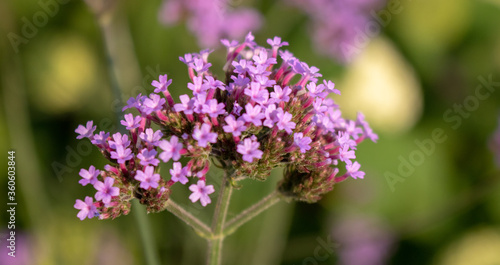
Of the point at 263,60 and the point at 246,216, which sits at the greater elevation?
the point at 263,60

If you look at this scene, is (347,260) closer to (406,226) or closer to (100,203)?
(406,226)

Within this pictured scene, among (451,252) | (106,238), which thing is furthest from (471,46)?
(106,238)

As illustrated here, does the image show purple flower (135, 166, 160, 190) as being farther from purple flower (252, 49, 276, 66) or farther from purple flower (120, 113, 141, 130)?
purple flower (252, 49, 276, 66)

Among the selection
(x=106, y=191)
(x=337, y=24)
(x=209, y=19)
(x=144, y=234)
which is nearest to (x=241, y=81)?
(x=106, y=191)

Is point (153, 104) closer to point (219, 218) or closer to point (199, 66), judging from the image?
point (199, 66)

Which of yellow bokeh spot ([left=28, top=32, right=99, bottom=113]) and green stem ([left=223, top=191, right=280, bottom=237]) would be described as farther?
yellow bokeh spot ([left=28, top=32, right=99, bottom=113])

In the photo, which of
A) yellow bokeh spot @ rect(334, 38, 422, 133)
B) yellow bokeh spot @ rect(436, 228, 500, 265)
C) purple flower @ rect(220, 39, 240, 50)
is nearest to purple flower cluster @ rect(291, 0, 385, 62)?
yellow bokeh spot @ rect(334, 38, 422, 133)

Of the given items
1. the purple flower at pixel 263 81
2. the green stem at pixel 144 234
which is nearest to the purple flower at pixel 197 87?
the purple flower at pixel 263 81
